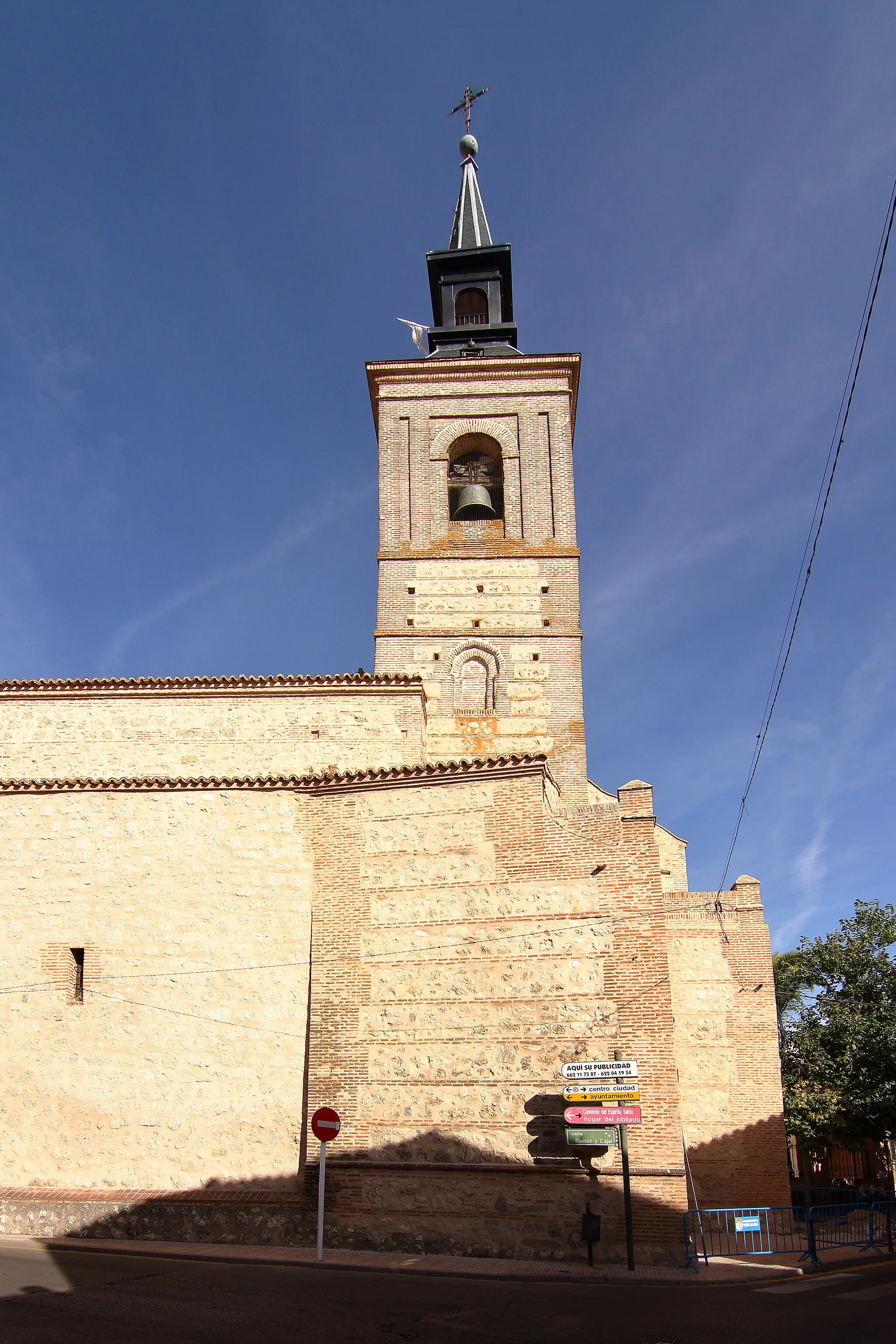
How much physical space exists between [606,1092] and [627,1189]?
3.26ft

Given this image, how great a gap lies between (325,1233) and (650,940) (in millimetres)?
5235

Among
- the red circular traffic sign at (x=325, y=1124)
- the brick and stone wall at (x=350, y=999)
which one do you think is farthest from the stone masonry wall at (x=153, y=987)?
the red circular traffic sign at (x=325, y=1124)

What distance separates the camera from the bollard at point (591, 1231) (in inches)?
410

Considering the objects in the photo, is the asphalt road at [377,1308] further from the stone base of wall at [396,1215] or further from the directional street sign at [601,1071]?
the directional street sign at [601,1071]

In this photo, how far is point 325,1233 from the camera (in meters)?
11.5

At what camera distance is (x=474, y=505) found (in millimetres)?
21406

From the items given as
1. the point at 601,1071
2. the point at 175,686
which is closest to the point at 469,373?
the point at 175,686

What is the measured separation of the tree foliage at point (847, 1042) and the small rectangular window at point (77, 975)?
13.8 meters

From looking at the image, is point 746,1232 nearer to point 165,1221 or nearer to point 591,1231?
point 591,1231

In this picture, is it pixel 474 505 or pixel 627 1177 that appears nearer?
pixel 627 1177

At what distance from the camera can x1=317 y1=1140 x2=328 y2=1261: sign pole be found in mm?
10453

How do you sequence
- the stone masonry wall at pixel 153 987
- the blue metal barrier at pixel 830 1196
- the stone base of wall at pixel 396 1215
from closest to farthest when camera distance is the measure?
1. the stone base of wall at pixel 396 1215
2. the stone masonry wall at pixel 153 987
3. the blue metal barrier at pixel 830 1196

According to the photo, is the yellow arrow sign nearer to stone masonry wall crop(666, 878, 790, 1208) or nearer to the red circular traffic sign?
the red circular traffic sign

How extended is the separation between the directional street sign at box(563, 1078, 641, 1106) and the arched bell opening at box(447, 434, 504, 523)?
13682 mm
